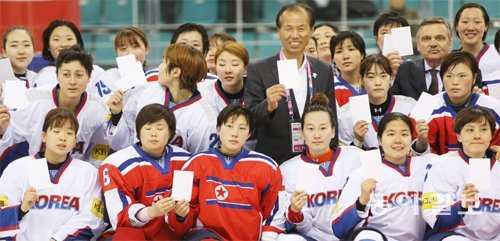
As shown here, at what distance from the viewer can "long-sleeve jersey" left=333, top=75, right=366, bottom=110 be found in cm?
622

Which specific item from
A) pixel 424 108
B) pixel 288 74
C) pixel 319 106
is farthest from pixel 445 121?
pixel 288 74

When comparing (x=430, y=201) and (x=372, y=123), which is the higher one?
(x=372, y=123)

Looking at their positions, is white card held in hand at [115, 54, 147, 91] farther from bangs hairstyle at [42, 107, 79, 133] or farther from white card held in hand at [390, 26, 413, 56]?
white card held in hand at [390, 26, 413, 56]

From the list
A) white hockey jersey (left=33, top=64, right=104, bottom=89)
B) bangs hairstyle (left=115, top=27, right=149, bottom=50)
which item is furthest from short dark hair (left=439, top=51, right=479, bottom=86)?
white hockey jersey (left=33, top=64, right=104, bottom=89)

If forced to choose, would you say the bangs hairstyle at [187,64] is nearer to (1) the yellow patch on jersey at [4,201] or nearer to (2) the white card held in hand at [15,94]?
(2) the white card held in hand at [15,94]

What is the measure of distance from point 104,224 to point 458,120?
2.07 m

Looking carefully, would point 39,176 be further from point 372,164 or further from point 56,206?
point 372,164

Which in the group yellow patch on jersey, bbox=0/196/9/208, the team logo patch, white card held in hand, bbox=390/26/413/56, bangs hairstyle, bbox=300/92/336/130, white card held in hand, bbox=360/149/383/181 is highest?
white card held in hand, bbox=390/26/413/56

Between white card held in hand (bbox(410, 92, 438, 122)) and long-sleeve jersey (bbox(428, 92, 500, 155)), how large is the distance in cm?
20

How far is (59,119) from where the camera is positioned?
5.52 metres

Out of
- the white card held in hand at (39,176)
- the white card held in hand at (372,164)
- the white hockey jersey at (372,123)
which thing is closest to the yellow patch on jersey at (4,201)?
the white card held in hand at (39,176)

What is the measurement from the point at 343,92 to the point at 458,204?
4.16 feet

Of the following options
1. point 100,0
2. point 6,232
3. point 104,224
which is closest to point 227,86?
point 104,224

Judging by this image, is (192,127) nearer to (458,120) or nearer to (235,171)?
(235,171)
